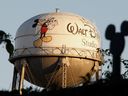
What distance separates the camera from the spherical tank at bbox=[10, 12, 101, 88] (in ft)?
132

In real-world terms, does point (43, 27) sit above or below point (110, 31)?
above

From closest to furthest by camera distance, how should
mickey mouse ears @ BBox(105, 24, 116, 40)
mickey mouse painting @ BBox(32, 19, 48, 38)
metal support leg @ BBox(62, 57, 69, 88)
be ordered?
mickey mouse ears @ BBox(105, 24, 116, 40) → metal support leg @ BBox(62, 57, 69, 88) → mickey mouse painting @ BBox(32, 19, 48, 38)

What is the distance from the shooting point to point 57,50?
40281 millimetres

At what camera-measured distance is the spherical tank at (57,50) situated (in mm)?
40250

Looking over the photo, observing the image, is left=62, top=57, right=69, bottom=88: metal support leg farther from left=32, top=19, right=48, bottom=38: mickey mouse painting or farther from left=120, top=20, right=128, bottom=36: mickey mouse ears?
left=120, top=20, right=128, bottom=36: mickey mouse ears

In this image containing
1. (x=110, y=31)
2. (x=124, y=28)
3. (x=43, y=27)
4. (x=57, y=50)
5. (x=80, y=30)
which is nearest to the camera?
(x=124, y=28)

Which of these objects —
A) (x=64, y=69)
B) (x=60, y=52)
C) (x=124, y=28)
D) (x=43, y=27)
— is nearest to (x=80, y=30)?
(x=60, y=52)

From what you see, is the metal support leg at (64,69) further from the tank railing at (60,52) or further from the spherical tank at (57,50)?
the tank railing at (60,52)

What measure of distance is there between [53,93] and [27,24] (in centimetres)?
2529

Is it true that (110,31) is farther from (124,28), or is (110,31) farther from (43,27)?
(43,27)

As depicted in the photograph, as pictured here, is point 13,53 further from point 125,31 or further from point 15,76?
point 125,31

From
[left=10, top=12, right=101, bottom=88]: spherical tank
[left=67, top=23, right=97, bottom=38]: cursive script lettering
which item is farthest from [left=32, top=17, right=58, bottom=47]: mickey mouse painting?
[left=67, top=23, right=97, bottom=38]: cursive script lettering

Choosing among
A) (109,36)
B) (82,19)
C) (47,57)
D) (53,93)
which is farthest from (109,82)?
(82,19)

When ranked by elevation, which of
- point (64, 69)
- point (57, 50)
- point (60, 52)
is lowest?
point (64, 69)
